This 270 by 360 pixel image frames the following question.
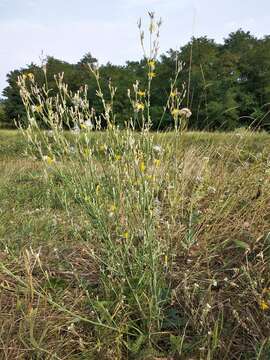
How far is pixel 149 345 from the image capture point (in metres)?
1.79

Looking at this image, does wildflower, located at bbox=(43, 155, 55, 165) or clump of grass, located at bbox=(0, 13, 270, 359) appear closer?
clump of grass, located at bbox=(0, 13, 270, 359)

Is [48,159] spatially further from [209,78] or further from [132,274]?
[209,78]

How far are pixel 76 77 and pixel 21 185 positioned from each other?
26354 millimetres

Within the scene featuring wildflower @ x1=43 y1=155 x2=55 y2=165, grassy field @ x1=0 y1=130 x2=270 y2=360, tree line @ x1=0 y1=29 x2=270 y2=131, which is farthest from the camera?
tree line @ x1=0 y1=29 x2=270 y2=131

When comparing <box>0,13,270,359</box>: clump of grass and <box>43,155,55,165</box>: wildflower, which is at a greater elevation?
<box>43,155,55,165</box>: wildflower

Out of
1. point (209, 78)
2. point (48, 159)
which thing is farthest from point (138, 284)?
point (209, 78)

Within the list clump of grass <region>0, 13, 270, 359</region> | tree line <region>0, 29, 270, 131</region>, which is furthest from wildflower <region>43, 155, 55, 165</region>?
tree line <region>0, 29, 270, 131</region>

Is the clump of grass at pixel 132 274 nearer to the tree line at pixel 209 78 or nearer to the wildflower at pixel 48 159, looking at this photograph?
the wildflower at pixel 48 159

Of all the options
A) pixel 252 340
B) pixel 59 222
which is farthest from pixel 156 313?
pixel 59 222

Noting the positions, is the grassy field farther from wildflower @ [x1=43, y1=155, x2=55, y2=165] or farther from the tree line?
the tree line

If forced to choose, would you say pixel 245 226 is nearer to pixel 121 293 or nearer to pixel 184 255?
pixel 184 255

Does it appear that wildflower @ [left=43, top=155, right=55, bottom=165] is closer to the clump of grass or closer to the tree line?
the clump of grass

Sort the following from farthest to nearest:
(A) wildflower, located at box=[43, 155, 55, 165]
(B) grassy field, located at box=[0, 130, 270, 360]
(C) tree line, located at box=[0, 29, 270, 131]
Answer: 1. (C) tree line, located at box=[0, 29, 270, 131]
2. (A) wildflower, located at box=[43, 155, 55, 165]
3. (B) grassy field, located at box=[0, 130, 270, 360]

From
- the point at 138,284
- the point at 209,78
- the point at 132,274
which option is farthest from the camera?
the point at 209,78
